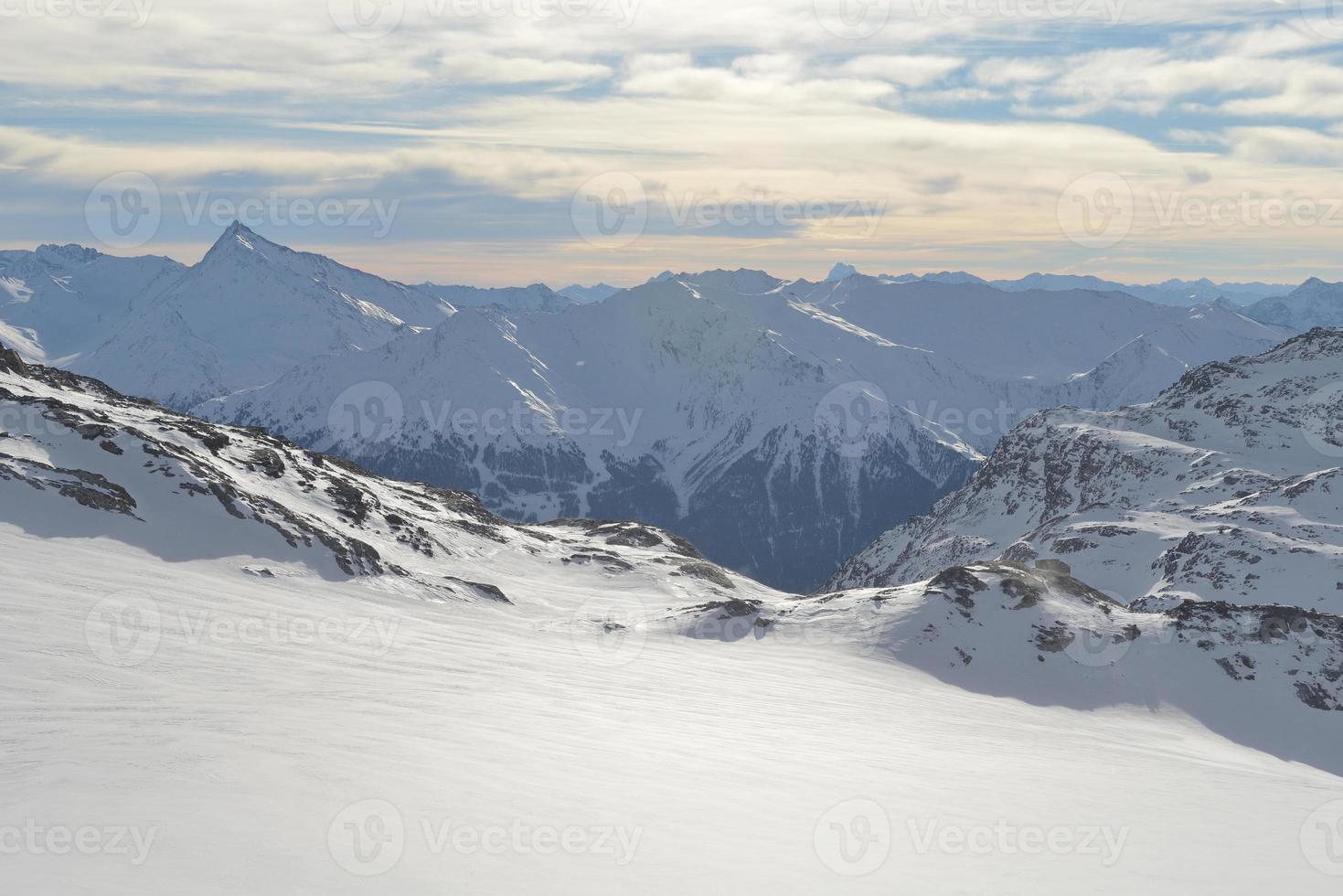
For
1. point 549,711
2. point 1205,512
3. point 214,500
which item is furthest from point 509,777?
point 1205,512

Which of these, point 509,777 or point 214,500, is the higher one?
point 509,777

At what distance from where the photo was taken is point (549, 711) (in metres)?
30.3

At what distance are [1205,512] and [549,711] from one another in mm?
132065

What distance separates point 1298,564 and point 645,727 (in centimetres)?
9573

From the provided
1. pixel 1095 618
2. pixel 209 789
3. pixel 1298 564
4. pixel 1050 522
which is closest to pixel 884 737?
pixel 209 789

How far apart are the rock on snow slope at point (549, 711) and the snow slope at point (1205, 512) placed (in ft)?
128

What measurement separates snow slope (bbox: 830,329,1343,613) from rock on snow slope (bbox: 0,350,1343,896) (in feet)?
128

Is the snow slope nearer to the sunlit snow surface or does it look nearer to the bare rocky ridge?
the bare rocky ridge

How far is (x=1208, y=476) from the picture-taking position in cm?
15875

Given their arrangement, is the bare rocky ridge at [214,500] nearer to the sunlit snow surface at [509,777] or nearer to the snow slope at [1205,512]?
the sunlit snow surface at [509,777]

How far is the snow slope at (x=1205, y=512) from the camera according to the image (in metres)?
100

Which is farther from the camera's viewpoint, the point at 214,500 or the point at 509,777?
the point at 214,500

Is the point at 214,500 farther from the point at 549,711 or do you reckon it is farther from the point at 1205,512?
the point at 1205,512

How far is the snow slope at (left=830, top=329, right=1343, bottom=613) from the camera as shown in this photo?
100 m
